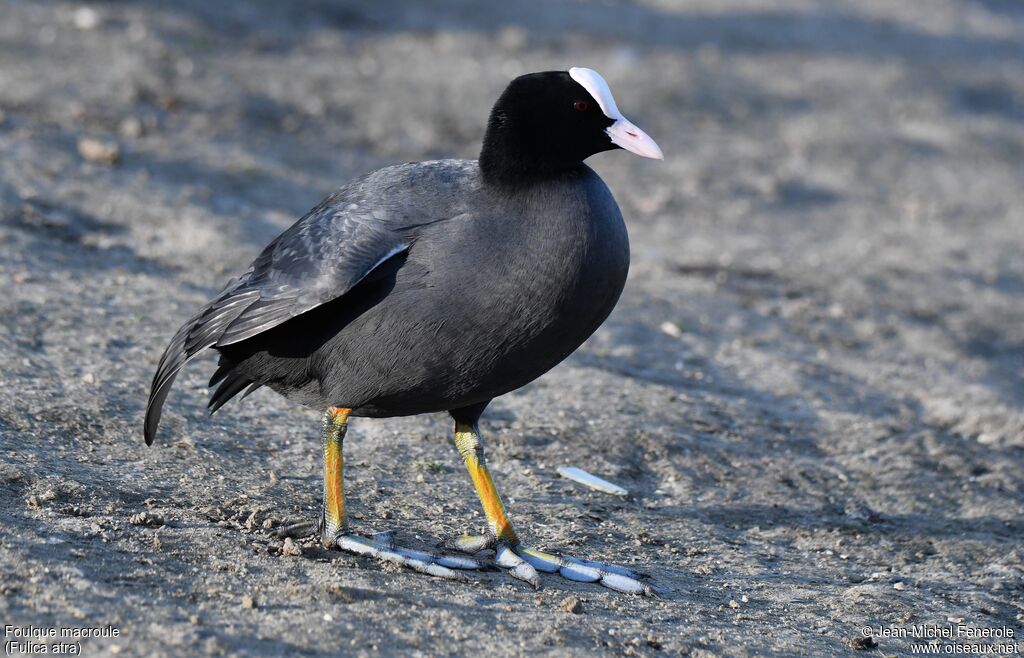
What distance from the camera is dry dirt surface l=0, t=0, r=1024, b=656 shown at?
12.0ft

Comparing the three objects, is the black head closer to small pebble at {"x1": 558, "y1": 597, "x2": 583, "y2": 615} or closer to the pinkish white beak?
the pinkish white beak

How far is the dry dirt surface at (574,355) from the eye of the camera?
12.0 feet

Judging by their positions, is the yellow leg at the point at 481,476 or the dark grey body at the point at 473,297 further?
the yellow leg at the point at 481,476

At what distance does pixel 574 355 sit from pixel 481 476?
214cm

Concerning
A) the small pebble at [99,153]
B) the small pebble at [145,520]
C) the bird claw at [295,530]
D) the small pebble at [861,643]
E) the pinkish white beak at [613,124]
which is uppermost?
the pinkish white beak at [613,124]

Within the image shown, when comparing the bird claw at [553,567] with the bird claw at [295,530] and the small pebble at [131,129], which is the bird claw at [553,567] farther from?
the small pebble at [131,129]

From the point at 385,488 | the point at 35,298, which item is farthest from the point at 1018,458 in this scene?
the point at 35,298

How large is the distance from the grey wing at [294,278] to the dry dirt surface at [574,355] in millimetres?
553

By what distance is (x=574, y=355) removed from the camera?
6.23 m

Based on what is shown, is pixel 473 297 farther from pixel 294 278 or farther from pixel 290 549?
pixel 290 549

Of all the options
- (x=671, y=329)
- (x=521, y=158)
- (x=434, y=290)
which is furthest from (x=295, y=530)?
(x=671, y=329)

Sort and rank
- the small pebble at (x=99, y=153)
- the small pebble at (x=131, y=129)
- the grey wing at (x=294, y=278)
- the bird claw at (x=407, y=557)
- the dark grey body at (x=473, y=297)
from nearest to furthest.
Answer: the dark grey body at (x=473, y=297) < the grey wing at (x=294, y=278) < the bird claw at (x=407, y=557) < the small pebble at (x=99, y=153) < the small pebble at (x=131, y=129)

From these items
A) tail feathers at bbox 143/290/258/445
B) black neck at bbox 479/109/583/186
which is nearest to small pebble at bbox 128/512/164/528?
tail feathers at bbox 143/290/258/445

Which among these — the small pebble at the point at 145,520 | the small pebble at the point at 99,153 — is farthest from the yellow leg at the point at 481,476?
the small pebble at the point at 99,153
